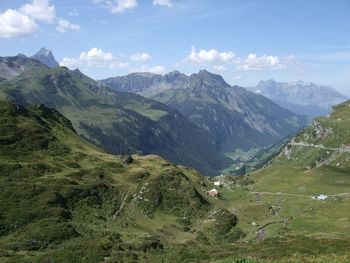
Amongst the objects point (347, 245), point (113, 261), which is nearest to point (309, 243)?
point (347, 245)

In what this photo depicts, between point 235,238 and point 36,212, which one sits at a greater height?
point 36,212

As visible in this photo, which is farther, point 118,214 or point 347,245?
point 118,214

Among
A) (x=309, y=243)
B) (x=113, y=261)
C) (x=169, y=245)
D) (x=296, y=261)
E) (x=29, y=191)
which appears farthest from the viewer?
(x=29, y=191)

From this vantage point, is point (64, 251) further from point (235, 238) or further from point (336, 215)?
point (336, 215)

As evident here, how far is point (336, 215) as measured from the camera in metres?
196

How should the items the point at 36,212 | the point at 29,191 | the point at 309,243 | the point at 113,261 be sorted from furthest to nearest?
the point at 29,191 < the point at 36,212 < the point at 113,261 < the point at 309,243

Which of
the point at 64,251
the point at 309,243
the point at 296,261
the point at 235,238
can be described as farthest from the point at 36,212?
the point at 296,261

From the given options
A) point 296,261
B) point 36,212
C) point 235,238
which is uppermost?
point 296,261

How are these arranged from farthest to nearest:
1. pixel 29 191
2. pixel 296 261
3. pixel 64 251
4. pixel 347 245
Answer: pixel 29 191 < pixel 64 251 < pixel 347 245 < pixel 296 261

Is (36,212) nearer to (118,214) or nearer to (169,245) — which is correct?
(118,214)

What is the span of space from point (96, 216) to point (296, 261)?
138 meters

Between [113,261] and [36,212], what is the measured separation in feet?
210

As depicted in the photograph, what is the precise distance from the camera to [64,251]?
140125 millimetres

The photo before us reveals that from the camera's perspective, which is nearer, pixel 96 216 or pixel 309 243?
pixel 309 243
